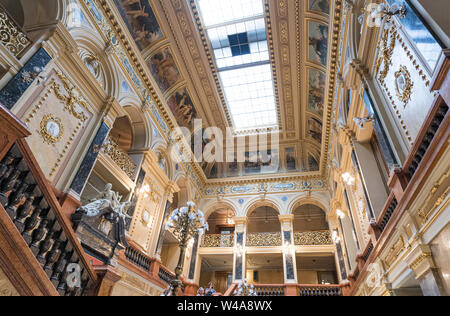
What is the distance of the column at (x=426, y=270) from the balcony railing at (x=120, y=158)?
7.49m

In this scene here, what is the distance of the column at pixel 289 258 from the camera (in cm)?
1065

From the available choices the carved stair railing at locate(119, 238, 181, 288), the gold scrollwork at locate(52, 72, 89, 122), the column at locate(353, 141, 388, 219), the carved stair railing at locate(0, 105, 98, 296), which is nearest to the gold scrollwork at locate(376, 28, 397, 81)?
the column at locate(353, 141, 388, 219)

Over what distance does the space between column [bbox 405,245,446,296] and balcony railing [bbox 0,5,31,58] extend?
7.85m

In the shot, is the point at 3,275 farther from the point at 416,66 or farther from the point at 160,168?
the point at 160,168

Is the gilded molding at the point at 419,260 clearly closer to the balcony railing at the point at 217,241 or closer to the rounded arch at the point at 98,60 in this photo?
the rounded arch at the point at 98,60

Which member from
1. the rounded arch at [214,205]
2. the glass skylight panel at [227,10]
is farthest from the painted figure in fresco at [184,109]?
the rounded arch at [214,205]

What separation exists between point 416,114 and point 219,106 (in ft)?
29.8

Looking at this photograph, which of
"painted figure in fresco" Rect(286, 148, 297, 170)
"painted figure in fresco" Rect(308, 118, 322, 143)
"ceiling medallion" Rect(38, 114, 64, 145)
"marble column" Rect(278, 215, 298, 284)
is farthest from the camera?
"painted figure in fresco" Rect(286, 148, 297, 170)

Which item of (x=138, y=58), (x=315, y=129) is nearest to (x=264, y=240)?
A: (x=315, y=129)

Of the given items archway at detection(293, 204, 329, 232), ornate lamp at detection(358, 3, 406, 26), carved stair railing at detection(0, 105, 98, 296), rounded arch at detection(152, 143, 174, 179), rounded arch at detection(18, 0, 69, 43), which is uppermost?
archway at detection(293, 204, 329, 232)

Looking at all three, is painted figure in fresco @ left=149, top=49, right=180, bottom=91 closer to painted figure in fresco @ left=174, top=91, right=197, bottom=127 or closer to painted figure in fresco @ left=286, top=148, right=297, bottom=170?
painted figure in fresco @ left=174, top=91, right=197, bottom=127

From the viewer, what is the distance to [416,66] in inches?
156

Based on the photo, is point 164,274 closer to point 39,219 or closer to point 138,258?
point 138,258

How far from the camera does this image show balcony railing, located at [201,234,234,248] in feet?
42.1
